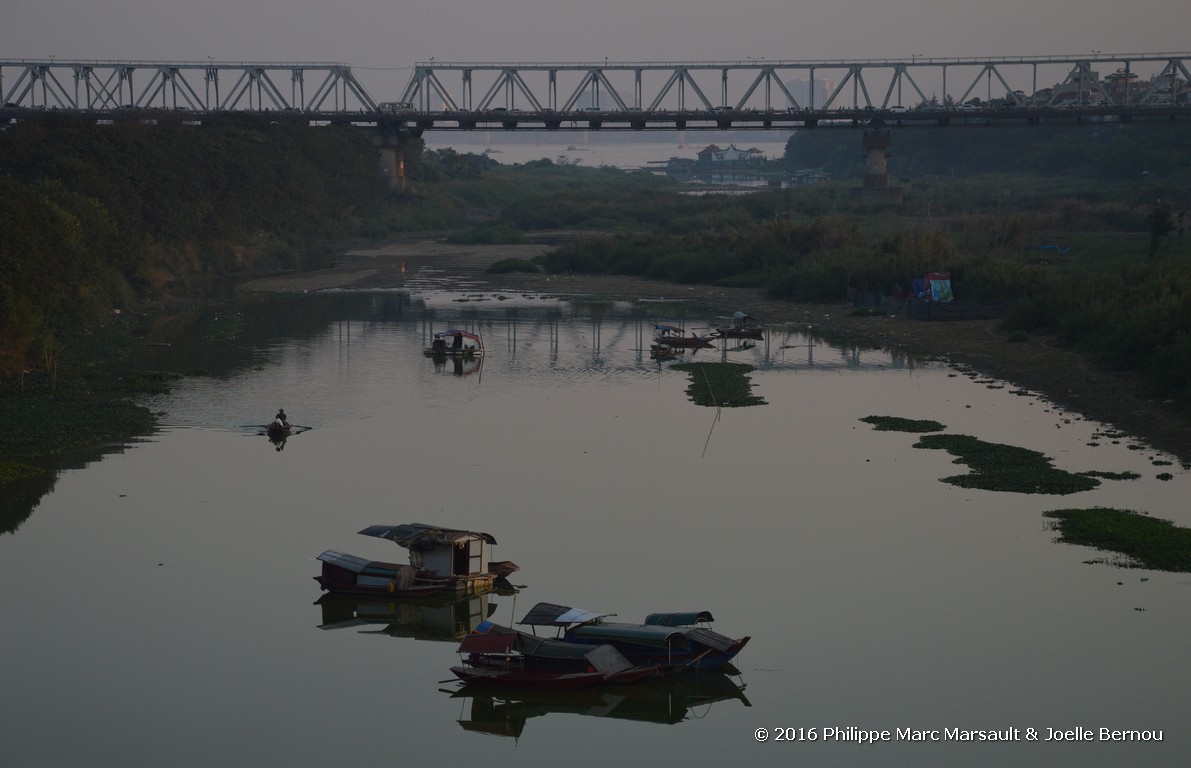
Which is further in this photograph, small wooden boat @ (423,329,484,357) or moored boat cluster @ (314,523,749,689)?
small wooden boat @ (423,329,484,357)

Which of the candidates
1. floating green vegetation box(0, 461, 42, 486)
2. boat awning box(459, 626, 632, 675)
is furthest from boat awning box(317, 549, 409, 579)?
floating green vegetation box(0, 461, 42, 486)

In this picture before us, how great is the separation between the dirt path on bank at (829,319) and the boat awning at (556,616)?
14753mm

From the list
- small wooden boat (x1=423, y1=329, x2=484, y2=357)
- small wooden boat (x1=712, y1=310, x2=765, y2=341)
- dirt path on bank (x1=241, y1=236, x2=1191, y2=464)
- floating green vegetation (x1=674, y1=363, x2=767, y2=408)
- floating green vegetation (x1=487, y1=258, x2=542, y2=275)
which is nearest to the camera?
dirt path on bank (x1=241, y1=236, x2=1191, y2=464)

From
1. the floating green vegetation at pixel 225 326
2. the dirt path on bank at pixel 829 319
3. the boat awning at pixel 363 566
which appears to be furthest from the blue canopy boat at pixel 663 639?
the floating green vegetation at pixel 225 326

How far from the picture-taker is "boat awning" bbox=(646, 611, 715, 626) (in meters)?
17.4

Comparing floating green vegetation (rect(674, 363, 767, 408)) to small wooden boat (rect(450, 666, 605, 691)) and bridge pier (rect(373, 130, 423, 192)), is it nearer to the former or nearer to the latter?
small wooden boat (rect(450, 666, 605, 691))

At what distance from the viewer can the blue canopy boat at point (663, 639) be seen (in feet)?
55.3

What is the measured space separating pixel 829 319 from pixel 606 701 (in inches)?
1390

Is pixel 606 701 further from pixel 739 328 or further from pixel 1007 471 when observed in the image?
pixel 739 328

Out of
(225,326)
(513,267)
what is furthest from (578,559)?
(513,267)

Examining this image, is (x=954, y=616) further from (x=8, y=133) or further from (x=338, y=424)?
(x=8, y=133)

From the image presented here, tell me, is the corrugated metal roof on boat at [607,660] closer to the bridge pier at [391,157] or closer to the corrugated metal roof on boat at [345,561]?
the corrugated metal roof on boat at [345,561]

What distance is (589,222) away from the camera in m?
94.1

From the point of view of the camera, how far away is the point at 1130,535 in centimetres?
2136
